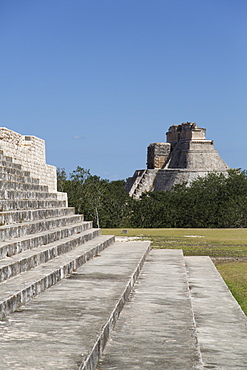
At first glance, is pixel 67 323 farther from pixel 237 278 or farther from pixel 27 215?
pixel 237 278

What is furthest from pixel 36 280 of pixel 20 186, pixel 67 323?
pixel 20 186

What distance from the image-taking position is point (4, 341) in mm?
3219

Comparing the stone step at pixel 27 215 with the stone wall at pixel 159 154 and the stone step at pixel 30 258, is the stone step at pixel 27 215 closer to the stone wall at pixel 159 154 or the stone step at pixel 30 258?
the stone step at pixel 30 258

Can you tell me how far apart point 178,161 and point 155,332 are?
81720mm

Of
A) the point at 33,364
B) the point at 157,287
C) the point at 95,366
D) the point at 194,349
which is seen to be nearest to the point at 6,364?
the point at 33,364

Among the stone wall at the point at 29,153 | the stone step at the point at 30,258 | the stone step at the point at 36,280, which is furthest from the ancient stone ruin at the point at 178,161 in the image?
the stone step at the point at 36,280

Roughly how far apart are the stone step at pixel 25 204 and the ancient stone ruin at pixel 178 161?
218 feet

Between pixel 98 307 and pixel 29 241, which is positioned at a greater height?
pixel 29 241

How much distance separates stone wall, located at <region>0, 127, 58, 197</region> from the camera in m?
10.9

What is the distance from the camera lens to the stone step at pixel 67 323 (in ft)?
9.61

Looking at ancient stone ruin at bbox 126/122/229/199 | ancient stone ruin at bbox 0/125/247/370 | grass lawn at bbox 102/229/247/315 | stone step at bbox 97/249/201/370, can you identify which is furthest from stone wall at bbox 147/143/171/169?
stone step at bbox 97/249/201/370

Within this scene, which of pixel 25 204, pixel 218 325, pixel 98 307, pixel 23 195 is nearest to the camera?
pixel 98 307

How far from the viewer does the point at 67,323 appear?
3670mm

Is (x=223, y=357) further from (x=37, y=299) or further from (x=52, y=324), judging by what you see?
(x=37, y=299)
